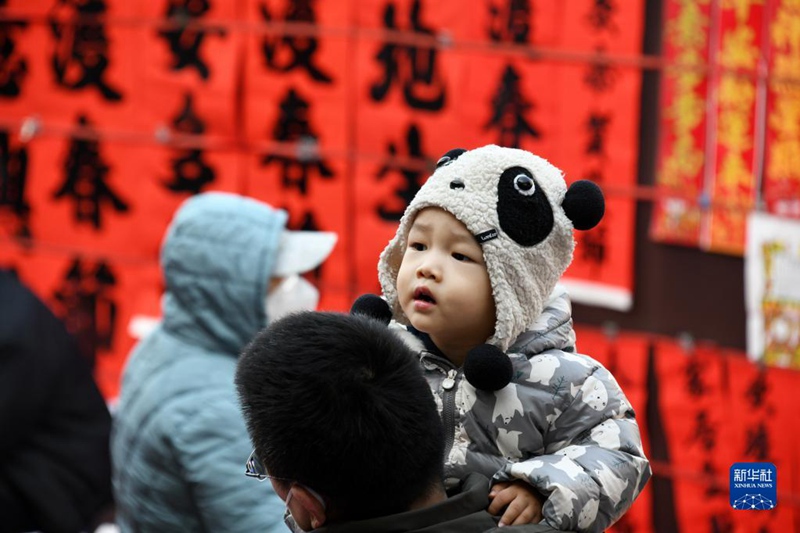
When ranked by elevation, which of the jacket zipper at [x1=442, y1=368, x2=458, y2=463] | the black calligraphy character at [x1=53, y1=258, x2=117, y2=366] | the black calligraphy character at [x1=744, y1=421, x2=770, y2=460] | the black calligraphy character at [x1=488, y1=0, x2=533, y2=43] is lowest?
the black calligraphy character at [x1=744, y1=421, x2=770, y2=460]

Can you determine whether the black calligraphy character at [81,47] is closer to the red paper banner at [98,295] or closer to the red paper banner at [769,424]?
A: the red paper banner at [98,295]

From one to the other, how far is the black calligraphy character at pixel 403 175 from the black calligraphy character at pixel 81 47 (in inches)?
54.2

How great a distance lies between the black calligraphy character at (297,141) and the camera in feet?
17.6

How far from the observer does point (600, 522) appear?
5.69ft

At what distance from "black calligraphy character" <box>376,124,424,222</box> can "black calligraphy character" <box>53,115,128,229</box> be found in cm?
133

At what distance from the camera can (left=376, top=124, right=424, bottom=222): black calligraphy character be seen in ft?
17.3

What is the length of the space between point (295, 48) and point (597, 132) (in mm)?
1428

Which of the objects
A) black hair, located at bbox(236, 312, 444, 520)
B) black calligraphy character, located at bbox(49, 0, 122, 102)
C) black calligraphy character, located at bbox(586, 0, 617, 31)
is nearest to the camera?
black hair, located at bbox(236, 312, 444, 520)

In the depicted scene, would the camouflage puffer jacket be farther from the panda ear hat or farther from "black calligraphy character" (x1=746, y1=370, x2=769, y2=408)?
"black calligraphy character" (x1=746, y1=370, x2=769, y2=408)

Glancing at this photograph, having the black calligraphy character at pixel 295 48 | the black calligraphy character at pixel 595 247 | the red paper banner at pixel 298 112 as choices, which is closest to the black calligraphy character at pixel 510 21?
the red paper banner at pixel 298 112

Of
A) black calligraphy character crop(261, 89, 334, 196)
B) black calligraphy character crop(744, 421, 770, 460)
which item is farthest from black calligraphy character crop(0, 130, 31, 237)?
black calligraphy character crop(744, 421, 770, 460)

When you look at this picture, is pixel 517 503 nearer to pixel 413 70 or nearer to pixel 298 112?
pixel 413 70

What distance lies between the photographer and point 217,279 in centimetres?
291

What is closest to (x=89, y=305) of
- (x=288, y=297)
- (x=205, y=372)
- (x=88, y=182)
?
(x=88, y=182)
